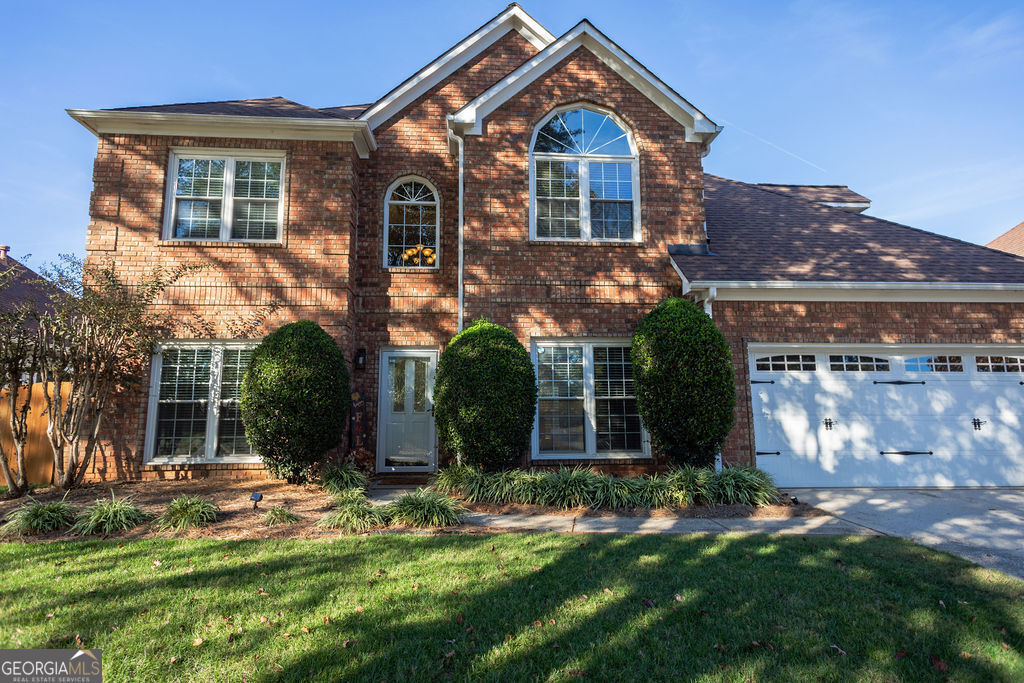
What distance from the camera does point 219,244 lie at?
950cm

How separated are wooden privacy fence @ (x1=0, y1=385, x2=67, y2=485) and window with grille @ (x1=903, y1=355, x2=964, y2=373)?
1444 cm

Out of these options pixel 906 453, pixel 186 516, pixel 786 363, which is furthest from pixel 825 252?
pixel 186 516

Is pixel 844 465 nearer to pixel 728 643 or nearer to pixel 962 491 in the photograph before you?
pixel 962 491

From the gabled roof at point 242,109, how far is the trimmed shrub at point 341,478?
6210 millimetres

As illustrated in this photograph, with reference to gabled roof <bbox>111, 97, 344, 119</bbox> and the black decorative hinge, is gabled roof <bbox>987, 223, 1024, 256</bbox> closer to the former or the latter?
the black decorative hinge

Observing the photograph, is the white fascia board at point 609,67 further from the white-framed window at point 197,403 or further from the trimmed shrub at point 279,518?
the trimmed shrub at point 279,518

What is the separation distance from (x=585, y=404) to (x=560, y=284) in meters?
2.15

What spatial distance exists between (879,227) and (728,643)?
10.9m

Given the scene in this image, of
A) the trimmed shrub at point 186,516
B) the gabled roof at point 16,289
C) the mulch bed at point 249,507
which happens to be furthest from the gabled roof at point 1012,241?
the gabled roof at point 16,289

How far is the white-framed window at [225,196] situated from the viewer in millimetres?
9641

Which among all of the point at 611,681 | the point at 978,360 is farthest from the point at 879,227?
the point at 611,681

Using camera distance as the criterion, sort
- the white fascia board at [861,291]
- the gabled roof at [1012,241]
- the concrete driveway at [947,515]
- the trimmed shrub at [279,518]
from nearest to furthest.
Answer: the concrete driveway at [947,515]
the trimmed shrub at [279,518]
the white fascia board at [861,291]
the gabled roof at [1012,241]

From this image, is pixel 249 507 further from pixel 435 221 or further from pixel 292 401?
pixel 435 221

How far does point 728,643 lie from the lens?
343 cm
